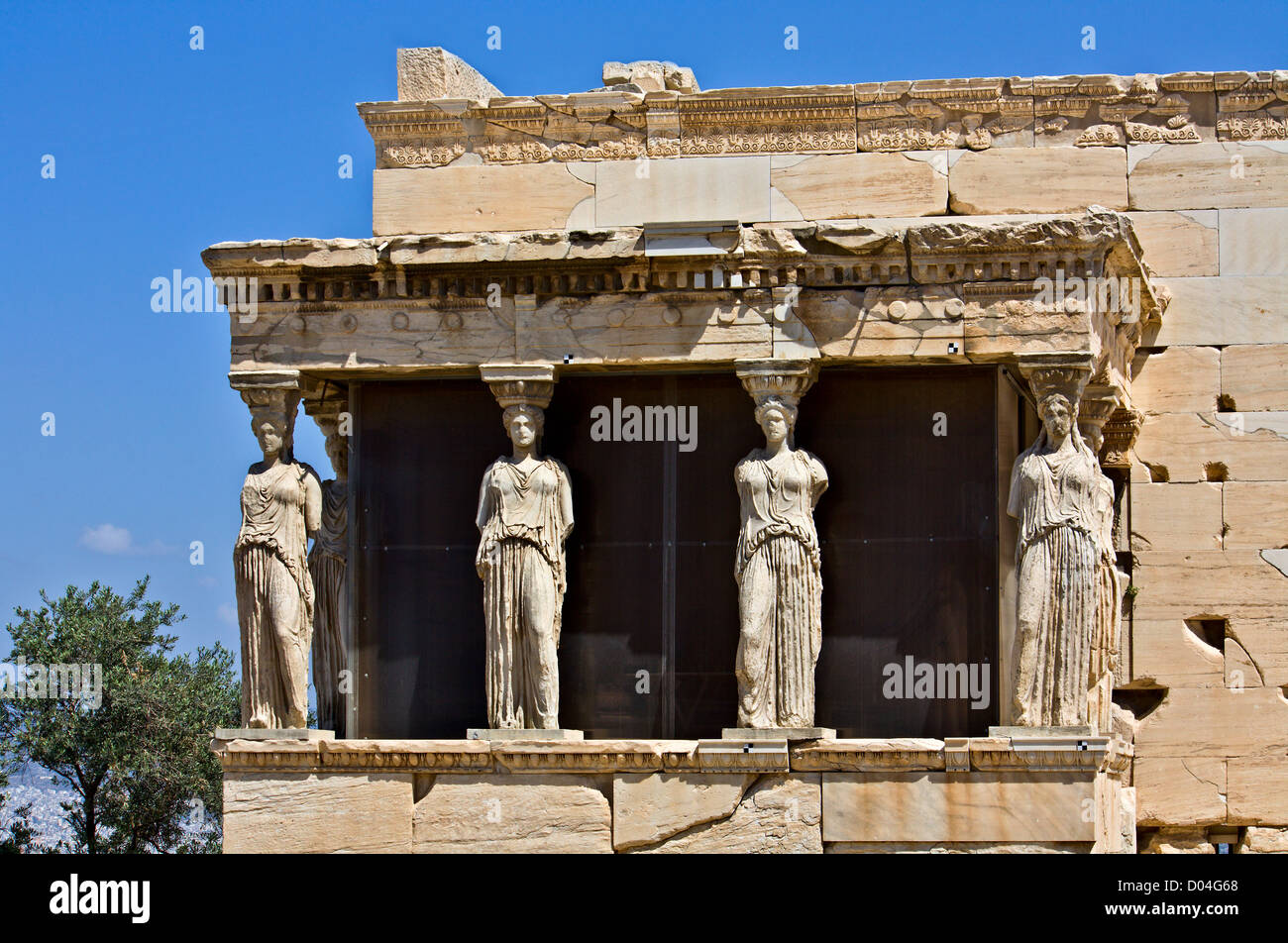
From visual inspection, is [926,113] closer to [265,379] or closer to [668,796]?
[265,379]

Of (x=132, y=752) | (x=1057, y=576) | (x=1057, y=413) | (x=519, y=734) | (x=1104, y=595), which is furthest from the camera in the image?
(x=132, y=752)

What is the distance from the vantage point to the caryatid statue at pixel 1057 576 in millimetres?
15500

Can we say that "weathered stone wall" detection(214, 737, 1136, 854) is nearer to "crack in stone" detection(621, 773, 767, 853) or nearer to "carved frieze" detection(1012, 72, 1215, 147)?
"crack in stone" detection(621, 773, 767, 853)

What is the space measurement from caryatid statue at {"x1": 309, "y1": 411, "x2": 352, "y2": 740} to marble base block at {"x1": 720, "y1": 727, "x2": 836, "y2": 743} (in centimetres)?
291

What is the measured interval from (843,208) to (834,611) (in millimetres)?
2991

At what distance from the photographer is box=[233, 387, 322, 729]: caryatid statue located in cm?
1623

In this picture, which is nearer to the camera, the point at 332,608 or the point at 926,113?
the point at 332,608

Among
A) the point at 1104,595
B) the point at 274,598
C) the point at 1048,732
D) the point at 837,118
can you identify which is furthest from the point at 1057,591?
the point at 274,598

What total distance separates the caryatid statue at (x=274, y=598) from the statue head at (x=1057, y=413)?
4.95 metres

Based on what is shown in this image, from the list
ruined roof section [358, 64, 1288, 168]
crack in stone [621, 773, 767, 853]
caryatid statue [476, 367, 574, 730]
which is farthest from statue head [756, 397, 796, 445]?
ruined roof section [358, 64, 1288, 168]

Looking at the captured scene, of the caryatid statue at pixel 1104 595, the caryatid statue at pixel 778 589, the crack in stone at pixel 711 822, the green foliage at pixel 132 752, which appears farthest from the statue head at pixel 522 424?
the green foliage at pixel 132 752

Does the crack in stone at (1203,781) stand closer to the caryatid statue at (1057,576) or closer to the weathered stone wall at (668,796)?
the weathered stone wall at (668,796)

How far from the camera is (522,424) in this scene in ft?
53.0

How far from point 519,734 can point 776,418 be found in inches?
104
